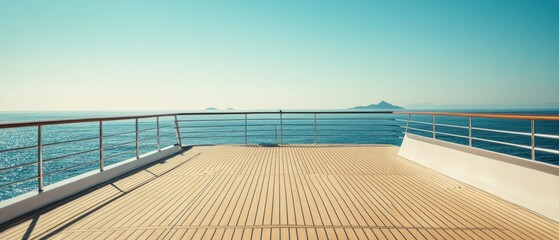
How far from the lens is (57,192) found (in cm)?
340

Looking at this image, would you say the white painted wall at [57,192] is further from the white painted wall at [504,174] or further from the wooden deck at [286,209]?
the white painted wall at [504,174]

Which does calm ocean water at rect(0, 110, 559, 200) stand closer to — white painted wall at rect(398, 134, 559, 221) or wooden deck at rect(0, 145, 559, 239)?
wooden deck at rect(0, 145, 559, 239)

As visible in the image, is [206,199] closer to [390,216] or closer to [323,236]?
[323,236]

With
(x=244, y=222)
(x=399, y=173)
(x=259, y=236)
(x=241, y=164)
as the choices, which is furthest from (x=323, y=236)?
(x=241, y=164)

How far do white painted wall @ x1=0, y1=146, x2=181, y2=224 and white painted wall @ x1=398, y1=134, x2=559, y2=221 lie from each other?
5.15m

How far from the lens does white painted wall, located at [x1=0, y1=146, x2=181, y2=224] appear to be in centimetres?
279

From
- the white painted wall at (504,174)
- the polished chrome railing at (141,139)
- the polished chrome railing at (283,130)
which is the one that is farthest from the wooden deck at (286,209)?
the polished chrome railing at (283,130)

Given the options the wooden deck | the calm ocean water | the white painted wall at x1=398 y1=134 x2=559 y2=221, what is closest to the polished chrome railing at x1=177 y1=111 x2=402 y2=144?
the calm ocean water

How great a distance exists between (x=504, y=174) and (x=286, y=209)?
2.64 meters

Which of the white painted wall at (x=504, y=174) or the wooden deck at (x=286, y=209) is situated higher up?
the white painted wall at (x=504, y=174)

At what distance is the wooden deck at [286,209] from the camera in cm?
244

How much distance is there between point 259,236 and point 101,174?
309 centimetres

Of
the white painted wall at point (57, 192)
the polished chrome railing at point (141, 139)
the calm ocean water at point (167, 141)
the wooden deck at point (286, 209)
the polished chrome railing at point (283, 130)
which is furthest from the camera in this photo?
the calm ocean water at point (167, 141)

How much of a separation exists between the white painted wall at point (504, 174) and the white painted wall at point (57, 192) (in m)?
5.15
